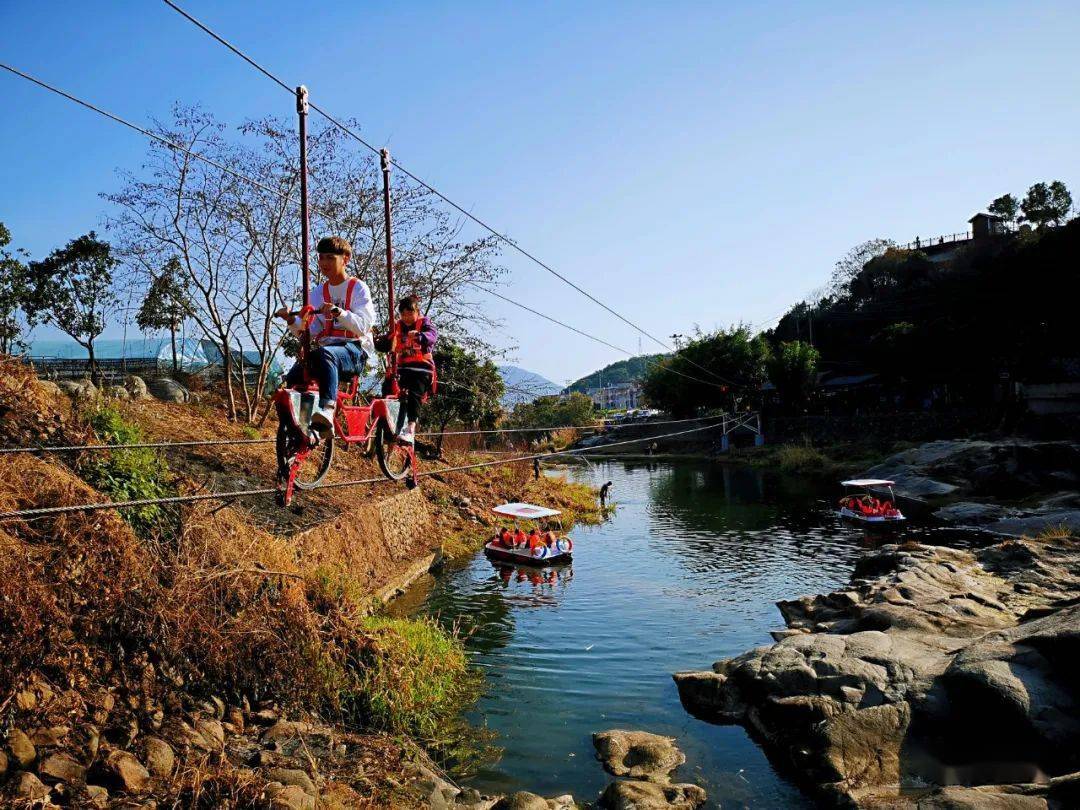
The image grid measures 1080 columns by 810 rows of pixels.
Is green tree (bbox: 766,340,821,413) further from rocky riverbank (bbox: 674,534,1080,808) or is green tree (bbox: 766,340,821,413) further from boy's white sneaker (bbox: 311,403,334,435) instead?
boy's white sneaker (bbox: 311,403,334,435)

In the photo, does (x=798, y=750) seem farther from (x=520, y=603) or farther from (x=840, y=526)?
(x=840, y=526)

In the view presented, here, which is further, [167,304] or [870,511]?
[870,511]

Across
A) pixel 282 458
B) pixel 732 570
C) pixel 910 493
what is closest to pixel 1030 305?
pixel 910 493

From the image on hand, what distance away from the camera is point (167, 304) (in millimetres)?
23297

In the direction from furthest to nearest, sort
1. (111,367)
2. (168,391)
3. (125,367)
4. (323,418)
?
(111,367) → (125,367) → (168,391) → (323,418)

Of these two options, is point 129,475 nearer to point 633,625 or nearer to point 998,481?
point 633,625

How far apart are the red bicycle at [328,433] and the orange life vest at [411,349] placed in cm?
40

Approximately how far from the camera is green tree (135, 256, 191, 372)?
71.6 ft

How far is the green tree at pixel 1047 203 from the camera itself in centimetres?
5562

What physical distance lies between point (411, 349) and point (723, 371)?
186ft

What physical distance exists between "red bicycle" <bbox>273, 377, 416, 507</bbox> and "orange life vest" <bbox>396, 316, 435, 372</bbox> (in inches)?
15.7

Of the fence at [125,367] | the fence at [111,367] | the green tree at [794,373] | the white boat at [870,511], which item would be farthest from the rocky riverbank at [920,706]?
the green tree at [794,373]

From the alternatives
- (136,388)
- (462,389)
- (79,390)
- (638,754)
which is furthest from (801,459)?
(79,390)

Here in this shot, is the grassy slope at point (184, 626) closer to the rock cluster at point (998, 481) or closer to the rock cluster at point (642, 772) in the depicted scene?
the rock cluster at point (642, 772)
